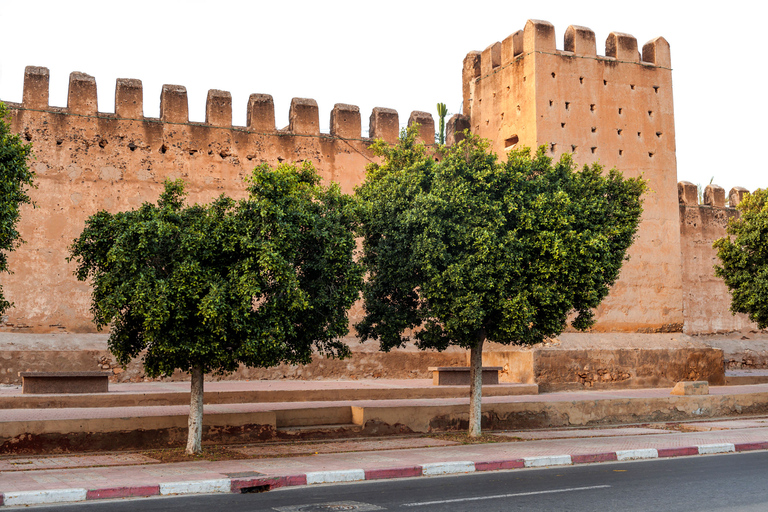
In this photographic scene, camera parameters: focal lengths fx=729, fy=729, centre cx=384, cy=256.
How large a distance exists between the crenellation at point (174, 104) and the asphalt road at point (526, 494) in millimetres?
13401

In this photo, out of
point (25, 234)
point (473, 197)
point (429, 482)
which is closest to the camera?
point (429, 482)

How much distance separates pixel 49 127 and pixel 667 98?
56.5 ft

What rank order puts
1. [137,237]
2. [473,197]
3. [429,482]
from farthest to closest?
[473,197], [137,237], [429,482]

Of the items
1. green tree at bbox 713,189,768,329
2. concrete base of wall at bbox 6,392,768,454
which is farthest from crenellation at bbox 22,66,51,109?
green tree at bbox 713,189,768,329

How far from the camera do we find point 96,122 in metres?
18.4

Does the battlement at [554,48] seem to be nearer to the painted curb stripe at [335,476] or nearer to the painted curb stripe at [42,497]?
the painted curb stripe at [335,476]

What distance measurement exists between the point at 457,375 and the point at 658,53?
11729mm

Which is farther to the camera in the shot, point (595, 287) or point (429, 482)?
point (595, 287)

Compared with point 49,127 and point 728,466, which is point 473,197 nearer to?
point 728,466

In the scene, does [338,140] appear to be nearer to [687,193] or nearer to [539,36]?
[539,36]

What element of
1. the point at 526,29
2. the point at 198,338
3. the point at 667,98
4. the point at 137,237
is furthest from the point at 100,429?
the point at 667,98

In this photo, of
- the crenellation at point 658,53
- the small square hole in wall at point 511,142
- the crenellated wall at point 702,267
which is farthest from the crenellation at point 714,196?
the small square hole in wall at point 511,142

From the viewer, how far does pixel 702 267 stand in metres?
25.0

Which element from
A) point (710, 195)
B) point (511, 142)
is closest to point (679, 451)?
point (511, 142)
